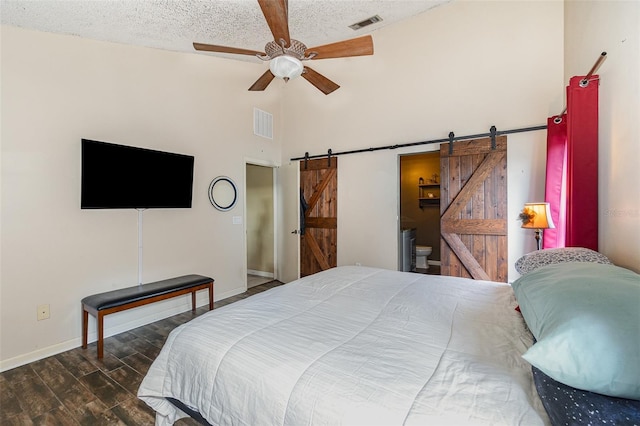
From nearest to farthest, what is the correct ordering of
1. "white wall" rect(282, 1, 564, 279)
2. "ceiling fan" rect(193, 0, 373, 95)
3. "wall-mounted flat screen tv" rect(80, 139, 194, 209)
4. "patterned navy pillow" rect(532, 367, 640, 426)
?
1. "patterned navy pillow" rect(532, 367, 640, 426)
2. "ceiling fan" rect(193, 0, 373, 95)
3. "wall-mounted flat screen tv" rect(80, 139, 194, 209)
4. "white wall" rect(282, 1, 564, 279)

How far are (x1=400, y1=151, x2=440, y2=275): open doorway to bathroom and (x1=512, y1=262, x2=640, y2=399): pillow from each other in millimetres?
4968

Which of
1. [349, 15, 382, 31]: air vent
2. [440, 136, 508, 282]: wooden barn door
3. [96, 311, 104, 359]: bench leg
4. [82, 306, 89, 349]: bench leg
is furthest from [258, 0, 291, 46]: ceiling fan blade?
[82, 306, 89, 349]: bench leg

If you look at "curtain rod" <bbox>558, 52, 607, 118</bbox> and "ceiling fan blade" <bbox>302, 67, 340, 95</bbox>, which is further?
"ceiling fan blade" <bbox>302, 67, 340, 95</bbox>

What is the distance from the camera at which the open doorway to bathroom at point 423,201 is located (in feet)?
19.4

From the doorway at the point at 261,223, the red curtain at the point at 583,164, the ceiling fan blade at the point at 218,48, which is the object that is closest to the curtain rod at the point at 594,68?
the red curtain at the point at 583,164

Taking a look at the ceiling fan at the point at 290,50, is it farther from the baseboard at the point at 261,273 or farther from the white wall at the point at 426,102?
the baseboard at the point at 261,273

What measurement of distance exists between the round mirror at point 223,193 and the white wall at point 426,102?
0.95 meters

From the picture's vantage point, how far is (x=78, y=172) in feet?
8.78

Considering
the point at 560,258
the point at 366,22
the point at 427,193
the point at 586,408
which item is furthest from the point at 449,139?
the point at 586,408

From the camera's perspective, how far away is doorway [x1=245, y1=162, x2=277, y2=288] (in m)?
5.20

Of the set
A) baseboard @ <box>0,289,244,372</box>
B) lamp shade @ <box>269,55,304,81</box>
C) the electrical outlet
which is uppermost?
lamp shade @ <box>269,55,304,81</box>

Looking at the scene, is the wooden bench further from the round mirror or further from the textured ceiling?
the textured ceiling

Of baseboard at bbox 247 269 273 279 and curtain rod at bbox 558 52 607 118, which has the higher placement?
curtain rod at bbox 558 52 607 118

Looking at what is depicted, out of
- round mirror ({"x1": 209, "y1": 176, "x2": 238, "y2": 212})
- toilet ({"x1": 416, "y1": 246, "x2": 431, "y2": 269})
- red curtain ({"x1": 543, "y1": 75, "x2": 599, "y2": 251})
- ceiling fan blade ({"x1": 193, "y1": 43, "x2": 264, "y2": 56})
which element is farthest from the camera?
toilet ({"x1": 416, "y1": 246, "x2": 431, "y2": 269})
